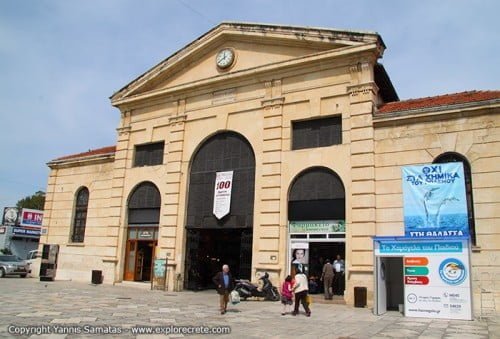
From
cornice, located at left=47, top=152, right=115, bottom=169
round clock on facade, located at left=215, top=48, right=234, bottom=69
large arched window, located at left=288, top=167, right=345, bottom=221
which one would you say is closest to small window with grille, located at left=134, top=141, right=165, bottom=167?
cornice, located at left=47, top=152, right=115, bottom=169

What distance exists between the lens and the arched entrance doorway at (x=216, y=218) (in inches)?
827

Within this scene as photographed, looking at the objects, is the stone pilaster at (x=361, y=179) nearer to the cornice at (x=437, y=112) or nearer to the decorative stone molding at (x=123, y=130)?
the cornice at (x=437, y=112)

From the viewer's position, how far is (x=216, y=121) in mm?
22812

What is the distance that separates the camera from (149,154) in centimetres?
2548

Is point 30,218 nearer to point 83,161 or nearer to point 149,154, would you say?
point 83,161

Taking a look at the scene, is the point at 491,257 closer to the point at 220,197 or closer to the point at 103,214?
the point at 220,197

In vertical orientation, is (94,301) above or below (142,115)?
below

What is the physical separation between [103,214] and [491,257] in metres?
20.0

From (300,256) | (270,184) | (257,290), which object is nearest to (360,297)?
(300,256)

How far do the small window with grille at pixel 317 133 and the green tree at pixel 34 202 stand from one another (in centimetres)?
6047

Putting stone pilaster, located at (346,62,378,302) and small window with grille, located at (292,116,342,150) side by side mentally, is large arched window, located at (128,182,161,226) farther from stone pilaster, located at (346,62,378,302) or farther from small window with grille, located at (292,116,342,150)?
stone pilaster, located at (346,62,378,302)

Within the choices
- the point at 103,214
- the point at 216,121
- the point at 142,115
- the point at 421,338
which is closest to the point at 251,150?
the point at 216,121

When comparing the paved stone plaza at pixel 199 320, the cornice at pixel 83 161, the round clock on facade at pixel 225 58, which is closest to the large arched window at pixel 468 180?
the paved stone plaza at pixel 199 320

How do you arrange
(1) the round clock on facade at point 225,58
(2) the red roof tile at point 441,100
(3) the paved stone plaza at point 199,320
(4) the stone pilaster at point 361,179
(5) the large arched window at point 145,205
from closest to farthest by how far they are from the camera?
(3) the paved stone plaza at point 199,320 → (2) the red roof tile at point 441,100 → (4) the stone pilaster at point 361,179 → (1) the round clock on facade at point 225,58 → (5) the large arched window at point 145,205
